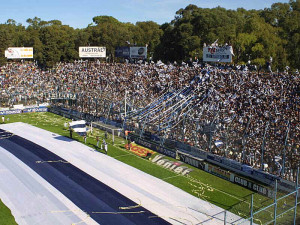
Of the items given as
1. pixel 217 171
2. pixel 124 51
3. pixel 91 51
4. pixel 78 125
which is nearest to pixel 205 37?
pixel 124 51

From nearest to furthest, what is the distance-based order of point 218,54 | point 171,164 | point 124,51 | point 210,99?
point 171,164 → point 210,99 → point 218,54 → point 124,51

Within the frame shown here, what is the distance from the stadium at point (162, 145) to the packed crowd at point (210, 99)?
0.16 metres

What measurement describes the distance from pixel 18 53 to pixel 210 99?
190 ft

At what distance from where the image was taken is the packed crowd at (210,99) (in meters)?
27.9

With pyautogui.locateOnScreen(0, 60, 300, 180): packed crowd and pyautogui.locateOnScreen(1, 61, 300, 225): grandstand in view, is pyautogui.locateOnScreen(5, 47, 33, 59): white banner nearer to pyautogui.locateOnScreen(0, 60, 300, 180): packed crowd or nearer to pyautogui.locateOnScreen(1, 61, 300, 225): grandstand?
pyautogui.locateOnScreen(0, 60, 300, 180): packed crowd

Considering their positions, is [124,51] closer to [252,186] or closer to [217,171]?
[217,171]

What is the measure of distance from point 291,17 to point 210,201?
54723 millimetres

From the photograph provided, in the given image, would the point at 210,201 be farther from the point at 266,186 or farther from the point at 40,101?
the point at 40,101

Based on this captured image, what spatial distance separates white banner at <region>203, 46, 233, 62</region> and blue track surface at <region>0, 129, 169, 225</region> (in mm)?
28466

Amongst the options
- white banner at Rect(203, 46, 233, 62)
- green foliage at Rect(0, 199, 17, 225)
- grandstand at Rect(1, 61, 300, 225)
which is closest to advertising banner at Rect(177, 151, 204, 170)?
grandstand at Rect(1, 61, 300, 225)

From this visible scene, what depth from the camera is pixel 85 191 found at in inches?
1070

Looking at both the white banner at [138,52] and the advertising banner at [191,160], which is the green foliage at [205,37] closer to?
the white banner at [138,52]

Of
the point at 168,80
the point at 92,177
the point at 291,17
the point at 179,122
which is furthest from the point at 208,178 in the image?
the point at 291,17

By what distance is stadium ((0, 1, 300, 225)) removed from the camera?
2394cm
